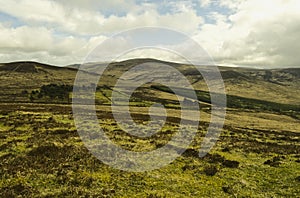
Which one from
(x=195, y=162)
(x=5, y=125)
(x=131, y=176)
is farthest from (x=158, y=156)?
(x=5, y=125)

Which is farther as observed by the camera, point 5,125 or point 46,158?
point 5,125

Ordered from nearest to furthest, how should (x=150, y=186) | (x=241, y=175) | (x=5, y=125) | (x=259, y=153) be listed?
(x=150, y=186)
(x=241, y=175)
(x=259, y=153)
(x=5, y=125)

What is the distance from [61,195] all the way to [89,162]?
6339 millimetres

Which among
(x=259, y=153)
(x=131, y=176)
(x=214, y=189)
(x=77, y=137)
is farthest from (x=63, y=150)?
(x=259, y=153)

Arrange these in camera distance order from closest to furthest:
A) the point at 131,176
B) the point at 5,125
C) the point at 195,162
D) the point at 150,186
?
the point at 150,186
the point at 131,176
the point at 195,162
the point at 5,125

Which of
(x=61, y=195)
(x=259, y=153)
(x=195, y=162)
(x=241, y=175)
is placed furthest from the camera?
(x=259, y=153)

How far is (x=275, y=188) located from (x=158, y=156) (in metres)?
10.6

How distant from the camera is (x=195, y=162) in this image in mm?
26344

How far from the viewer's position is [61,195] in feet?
57.5

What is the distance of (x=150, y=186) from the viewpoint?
20141mm

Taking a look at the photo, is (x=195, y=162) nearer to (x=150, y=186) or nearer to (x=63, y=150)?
(x=150, y=186)

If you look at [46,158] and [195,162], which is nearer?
[46,158]

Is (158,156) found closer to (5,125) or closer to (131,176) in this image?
(131,176)

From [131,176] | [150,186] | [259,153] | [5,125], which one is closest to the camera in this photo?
[150,186]
